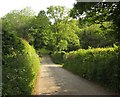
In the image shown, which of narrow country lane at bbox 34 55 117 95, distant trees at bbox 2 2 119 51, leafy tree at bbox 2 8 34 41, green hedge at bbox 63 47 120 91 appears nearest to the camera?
narrow country lane at bbox 34 55 117 95

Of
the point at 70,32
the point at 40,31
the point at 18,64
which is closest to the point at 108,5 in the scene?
the point at 18,64

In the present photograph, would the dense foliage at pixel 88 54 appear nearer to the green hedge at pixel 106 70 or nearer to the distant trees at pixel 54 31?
the green hedge at pixel 106 70

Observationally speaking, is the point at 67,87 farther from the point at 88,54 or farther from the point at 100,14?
the point at 88,54

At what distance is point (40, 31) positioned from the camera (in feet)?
188

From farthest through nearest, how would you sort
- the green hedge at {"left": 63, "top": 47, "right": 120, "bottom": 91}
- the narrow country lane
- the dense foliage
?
1. the green hedge at {"left": 63, "top": 47, "right": 120, "bottom": 91}
2. the narrow country lane
3. the dense foliage

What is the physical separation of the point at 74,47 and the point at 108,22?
51.9 m

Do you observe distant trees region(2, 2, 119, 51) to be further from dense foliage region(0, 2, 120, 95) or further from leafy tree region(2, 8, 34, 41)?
dense foliage region(0, 2, 120, 95)

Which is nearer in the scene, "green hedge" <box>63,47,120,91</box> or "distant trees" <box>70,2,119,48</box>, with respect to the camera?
"green hedge" <box>63,47,120,91</box>

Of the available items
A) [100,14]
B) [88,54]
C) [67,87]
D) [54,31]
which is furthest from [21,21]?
[100,14]

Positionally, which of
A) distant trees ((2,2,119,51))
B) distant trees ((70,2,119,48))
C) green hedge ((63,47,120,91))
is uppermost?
distant trees ((2,2,119,51))

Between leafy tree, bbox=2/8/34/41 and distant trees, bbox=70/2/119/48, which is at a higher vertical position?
leafy tree, bbox=2/8/34/41

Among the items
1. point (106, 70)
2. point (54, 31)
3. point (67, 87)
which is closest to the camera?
point (106, 70)

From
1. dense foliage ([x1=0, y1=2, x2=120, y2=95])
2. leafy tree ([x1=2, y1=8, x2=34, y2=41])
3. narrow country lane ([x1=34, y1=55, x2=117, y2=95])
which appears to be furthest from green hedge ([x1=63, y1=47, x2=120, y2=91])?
leafy tree ([x1=2, y1=8, x2=34, y2=41])

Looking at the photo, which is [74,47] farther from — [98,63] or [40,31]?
[98,63]
